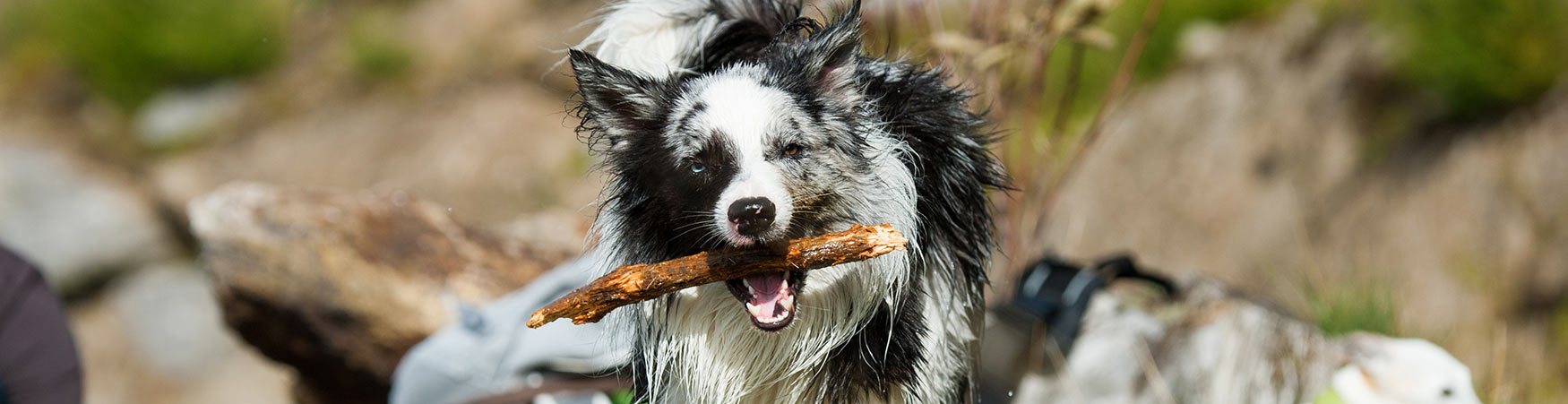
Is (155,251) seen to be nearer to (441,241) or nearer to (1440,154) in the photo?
(441,241)

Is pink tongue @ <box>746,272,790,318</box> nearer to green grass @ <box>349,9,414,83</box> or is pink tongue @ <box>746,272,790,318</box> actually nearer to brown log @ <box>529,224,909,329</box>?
brown log @ <box>529,224,909,329</box>

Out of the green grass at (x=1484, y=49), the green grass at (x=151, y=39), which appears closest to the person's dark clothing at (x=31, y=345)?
the green grass at (x=1484, y=49)

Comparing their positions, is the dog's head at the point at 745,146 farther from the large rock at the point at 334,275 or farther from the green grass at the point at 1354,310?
the green grass at the point at 1354,310

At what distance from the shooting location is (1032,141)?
3.40 metres

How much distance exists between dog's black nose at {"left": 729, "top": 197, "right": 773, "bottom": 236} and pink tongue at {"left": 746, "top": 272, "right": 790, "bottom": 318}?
139mm

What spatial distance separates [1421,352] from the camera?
6.84 ft

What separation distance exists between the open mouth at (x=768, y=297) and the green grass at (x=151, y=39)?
7936 mm

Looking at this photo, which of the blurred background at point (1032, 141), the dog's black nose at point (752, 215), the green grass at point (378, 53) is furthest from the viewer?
the green grass at point (378, 53)

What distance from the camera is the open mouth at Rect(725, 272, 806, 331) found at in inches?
59.2

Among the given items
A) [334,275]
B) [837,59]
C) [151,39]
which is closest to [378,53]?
[151,39]

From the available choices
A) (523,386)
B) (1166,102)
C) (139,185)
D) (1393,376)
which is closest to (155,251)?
(139,185)

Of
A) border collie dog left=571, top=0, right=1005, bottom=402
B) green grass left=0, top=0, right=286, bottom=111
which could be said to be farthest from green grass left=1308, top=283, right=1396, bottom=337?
green grass left=0, top=0, right=286, bottom=111

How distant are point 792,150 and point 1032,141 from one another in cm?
206

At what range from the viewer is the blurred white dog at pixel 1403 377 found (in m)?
2.05
